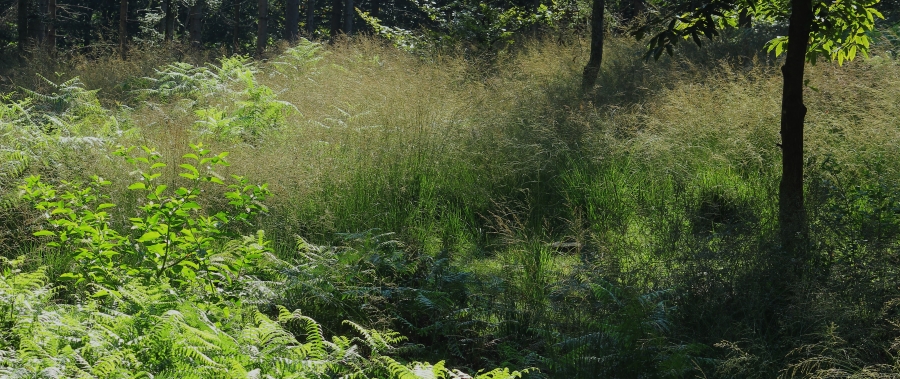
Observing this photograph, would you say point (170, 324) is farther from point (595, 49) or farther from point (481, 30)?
point (481, 30)

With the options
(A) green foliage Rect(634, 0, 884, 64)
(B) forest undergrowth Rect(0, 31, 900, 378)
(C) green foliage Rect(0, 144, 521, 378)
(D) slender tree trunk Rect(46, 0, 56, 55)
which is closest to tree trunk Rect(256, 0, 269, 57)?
(D) slender tree trunk Rect(46, 0, 56, 55)

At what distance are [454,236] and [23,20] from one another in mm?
19252

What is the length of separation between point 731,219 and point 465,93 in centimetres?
355

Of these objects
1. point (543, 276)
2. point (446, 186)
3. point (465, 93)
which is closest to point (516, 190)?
point (446, 186)

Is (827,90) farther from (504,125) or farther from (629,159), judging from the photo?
(504,125)

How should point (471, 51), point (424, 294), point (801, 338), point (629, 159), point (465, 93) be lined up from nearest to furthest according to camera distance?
point (801, 338)
point (424, 294)
point (629, 159)
point (465, 93)
point (471, 51)

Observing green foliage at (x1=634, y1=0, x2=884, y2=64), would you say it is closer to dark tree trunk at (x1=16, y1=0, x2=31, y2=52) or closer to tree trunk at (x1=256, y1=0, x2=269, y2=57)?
tree trunk at (x1=256, y1=0, x2=269, y2=57)

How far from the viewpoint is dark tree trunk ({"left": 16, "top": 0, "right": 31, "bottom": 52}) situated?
20281 mm

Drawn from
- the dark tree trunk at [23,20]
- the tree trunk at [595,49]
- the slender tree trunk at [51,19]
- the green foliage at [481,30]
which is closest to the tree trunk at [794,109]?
the tree trunk at [595,49]

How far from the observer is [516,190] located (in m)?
6.53

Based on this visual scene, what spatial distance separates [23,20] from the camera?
68.9 feet

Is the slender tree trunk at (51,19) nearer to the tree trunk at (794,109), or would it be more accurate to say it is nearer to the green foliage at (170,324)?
the green foliage at (170,324)

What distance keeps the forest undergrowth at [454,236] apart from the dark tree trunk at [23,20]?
13468mm

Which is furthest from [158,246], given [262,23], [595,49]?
[262,23]
